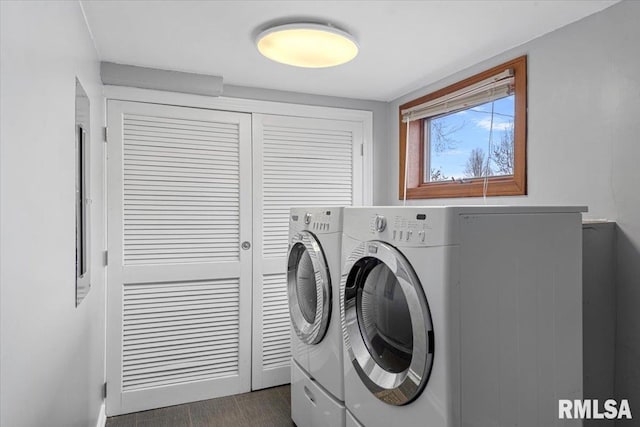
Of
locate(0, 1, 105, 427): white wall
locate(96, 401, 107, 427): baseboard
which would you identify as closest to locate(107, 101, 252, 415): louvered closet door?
locate(96, 401, 107, 427): baseboard

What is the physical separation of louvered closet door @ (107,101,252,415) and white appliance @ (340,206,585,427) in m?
1.40

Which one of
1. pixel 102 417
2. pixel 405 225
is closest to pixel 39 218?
→ pixel 405 225

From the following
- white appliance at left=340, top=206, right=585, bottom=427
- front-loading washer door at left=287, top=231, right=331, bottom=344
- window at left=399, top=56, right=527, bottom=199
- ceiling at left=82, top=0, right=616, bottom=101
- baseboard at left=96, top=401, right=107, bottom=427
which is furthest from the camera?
baseboard at left=96, top=401, right=107, bottom=427

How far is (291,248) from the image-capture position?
2379 millimetres

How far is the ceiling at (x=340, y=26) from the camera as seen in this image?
5.73ft

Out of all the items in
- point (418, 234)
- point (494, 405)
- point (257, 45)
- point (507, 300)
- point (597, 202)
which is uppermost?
point (257, 45)

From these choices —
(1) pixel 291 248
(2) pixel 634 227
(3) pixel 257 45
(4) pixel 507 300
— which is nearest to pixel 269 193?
(1) pixel 291 248

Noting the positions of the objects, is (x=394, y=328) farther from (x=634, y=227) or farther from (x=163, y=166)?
(x=163, y=166)

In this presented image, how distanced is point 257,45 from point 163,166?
105 cm

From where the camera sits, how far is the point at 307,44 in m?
1.96

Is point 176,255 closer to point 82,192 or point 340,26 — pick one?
point 82,192

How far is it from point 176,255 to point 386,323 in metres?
1.61

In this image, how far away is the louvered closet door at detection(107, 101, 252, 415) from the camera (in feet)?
8.30

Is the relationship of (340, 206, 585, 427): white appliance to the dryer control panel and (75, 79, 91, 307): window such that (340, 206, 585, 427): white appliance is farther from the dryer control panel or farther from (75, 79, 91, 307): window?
(75, 79, 91, 307): window
